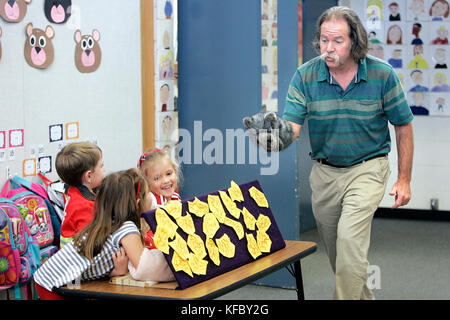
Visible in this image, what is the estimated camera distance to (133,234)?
266 cm

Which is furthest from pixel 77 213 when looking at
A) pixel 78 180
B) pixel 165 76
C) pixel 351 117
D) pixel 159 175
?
pixel 165 76

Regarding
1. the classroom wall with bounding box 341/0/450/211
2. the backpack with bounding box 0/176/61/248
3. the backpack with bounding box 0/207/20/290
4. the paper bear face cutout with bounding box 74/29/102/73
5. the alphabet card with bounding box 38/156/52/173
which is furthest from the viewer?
the classroom wall with bounding box 341/0/450/211

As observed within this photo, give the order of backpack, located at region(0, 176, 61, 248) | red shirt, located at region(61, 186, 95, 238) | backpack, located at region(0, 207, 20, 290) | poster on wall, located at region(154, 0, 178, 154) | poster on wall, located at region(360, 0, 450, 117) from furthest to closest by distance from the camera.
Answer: poster on wall, located at region(360, 0, 450, 117)
poster on wall, located at region(154, 0, 178, 154)
backpack, located at region(0, 176, 61, 248)
red shirt, located at region(61, 186, 95, 238)
backpack, located at region(0, 207, 20, 290)

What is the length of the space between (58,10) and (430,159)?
3.97m

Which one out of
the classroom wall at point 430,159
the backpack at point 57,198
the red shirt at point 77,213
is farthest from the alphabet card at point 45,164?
the classroom wall at point 430,159

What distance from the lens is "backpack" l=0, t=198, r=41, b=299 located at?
2.96 m

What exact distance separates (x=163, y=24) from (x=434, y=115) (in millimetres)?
3011

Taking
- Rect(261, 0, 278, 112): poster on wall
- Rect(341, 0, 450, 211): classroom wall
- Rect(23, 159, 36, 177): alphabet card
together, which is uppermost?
Rect(261, 0, 278, 112): poster on wall

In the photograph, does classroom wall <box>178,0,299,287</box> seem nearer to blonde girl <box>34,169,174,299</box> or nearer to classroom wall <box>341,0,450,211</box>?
blonde girl <box>34,169,174,299</box>

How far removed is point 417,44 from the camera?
631 centimetres

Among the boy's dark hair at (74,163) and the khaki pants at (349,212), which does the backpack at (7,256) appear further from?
the khaki pants at (349,212)

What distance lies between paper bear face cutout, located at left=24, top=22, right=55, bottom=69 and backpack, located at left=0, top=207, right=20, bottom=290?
0.87 m

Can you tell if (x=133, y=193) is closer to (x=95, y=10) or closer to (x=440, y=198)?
(x=95, y=10)

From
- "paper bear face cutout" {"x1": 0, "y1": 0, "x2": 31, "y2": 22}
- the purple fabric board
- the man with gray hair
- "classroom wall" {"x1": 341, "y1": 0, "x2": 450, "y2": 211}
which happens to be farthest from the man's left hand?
"classroom wall" {"x1": 341, "y1": 0, "x2": 450, "y2": 211}
